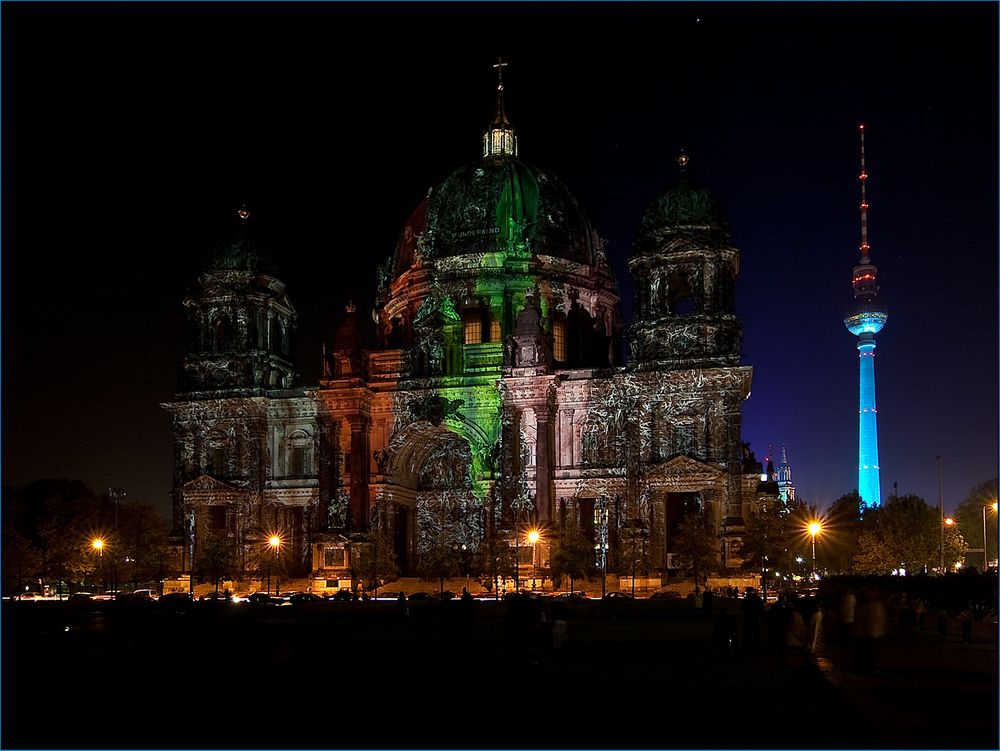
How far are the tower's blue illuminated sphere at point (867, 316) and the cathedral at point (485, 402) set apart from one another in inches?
4408

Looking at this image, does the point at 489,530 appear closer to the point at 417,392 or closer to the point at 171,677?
the point at 417,392

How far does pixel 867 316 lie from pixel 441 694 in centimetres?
18455

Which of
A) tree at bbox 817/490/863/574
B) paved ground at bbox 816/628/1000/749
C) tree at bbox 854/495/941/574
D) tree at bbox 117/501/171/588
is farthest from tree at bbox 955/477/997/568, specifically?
paved ground at bbox 816/628/1000/749

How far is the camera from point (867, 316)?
7702 inches

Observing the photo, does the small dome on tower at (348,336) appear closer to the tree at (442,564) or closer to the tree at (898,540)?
the tree at (442,564)

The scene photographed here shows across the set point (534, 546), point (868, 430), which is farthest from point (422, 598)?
point (868, 430)

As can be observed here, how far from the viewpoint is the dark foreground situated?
1733 cm

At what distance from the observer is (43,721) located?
19.0 metres

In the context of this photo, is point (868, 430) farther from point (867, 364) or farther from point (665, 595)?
point (665, 595)

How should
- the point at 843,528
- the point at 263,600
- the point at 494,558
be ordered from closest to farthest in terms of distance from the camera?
the point at 263,600
the point at 494,558
the point at 843,528

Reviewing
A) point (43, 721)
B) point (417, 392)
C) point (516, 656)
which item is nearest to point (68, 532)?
point (417, 392)

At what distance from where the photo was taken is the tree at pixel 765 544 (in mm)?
68875

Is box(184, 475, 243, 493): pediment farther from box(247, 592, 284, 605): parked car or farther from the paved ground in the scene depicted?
the paved ground

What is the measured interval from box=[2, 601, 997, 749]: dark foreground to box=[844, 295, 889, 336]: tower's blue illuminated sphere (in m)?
168
